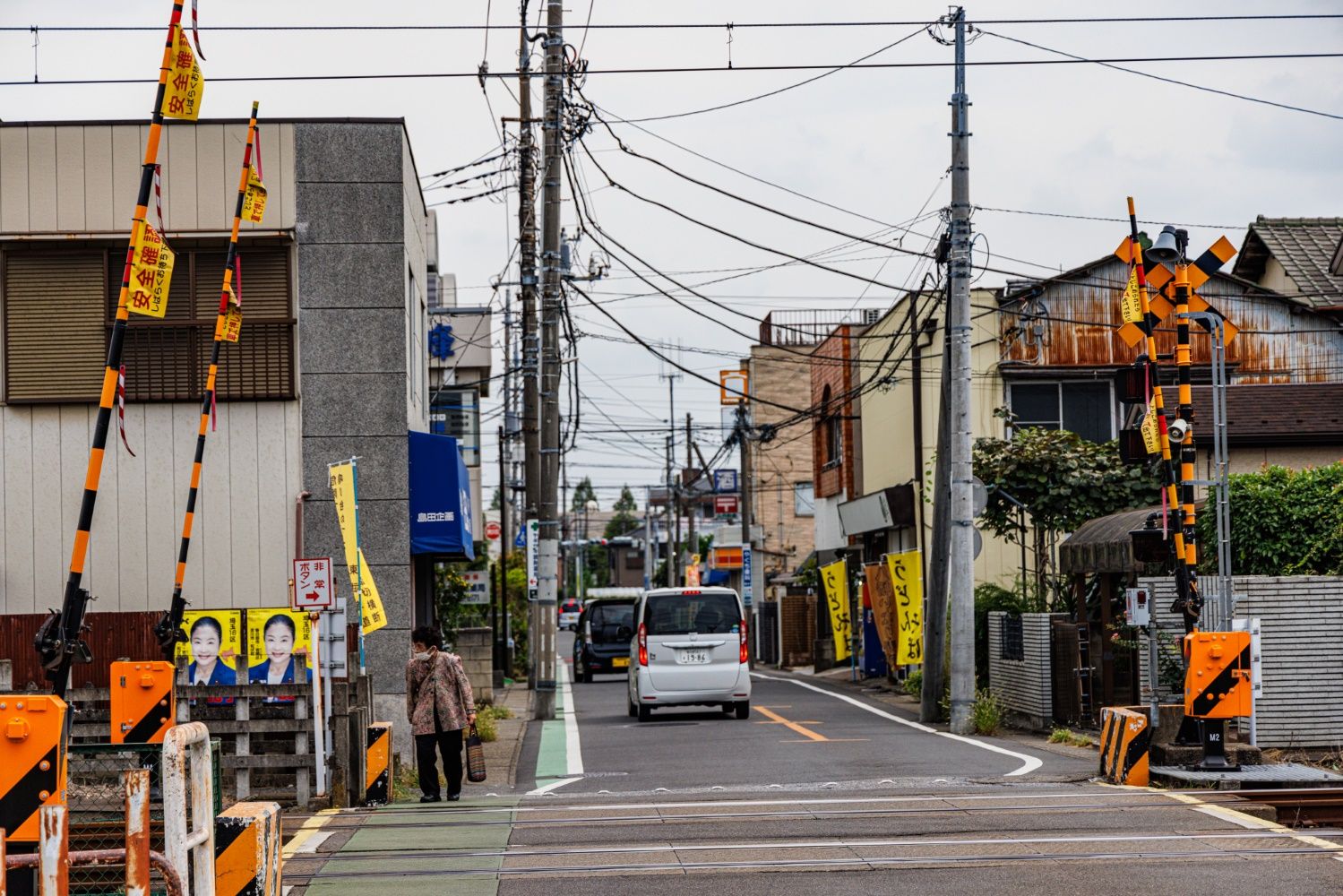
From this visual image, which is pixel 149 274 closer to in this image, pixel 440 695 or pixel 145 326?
pixel 440 695

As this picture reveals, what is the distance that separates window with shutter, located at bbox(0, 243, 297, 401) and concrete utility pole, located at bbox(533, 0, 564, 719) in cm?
843

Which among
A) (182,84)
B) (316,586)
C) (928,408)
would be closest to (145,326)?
(316,586)

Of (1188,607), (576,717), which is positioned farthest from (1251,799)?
(576,717)

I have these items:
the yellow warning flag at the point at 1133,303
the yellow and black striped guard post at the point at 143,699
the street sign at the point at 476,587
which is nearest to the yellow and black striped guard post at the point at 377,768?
the yellow and black striped guard post at the point at 143,699

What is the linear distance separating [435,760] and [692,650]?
944 centimetres

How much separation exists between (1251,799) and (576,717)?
1450cm

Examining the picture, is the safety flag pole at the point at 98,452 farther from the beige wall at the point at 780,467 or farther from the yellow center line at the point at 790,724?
the beige wall at the point at 780,467

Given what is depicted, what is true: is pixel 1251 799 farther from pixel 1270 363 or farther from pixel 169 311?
pixel 1270 363

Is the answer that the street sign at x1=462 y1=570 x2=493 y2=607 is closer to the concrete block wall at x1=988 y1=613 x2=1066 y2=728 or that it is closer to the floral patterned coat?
the concrete block wall at x1=988 y1=613 x2=1066 y2=728

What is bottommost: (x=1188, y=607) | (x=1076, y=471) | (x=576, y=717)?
(x=576, y=717)

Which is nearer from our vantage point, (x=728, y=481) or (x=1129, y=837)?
(x=1129, y=837)

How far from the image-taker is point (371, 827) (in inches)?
463

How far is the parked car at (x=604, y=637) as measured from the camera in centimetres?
3891

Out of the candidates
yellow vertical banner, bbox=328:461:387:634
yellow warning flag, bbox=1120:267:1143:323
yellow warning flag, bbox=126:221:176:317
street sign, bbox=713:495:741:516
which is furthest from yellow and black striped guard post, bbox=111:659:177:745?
street sign, bbox=713:495:741:516
